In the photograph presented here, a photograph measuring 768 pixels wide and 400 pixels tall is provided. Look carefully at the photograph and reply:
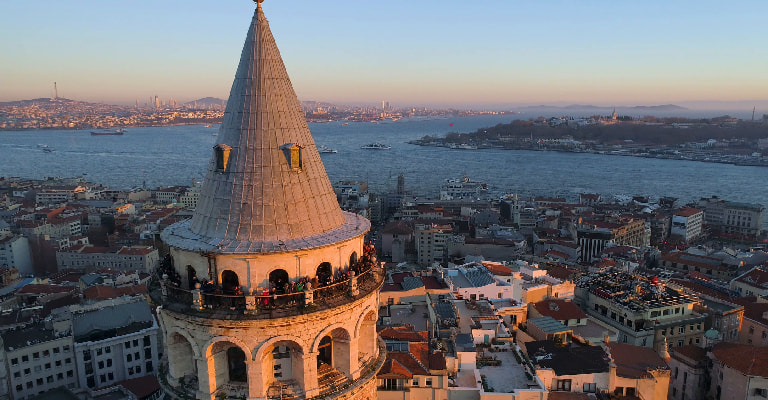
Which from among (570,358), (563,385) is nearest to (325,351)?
(563,385)

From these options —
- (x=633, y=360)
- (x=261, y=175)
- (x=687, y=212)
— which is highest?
(x=261, y=175)

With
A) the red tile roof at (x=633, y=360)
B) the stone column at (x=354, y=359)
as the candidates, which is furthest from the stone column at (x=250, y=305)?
the red tile roof at (x=633, y=360)

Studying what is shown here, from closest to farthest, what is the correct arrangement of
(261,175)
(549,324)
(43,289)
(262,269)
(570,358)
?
(262,269) → (261,175) → (570,358) → (549,324) → (43,289)

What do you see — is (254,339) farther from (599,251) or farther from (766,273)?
(599,251)

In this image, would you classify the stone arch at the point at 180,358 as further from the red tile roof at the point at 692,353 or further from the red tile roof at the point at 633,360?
the red tile roof at the point at 692,353

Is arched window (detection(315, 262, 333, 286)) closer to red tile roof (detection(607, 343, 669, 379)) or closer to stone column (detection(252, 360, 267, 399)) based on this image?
stone column (detection(252, 360, 267, 399))

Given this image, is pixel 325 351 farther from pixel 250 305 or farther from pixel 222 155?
pixel 222 155

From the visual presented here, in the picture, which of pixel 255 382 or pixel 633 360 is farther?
pixel 633 360
